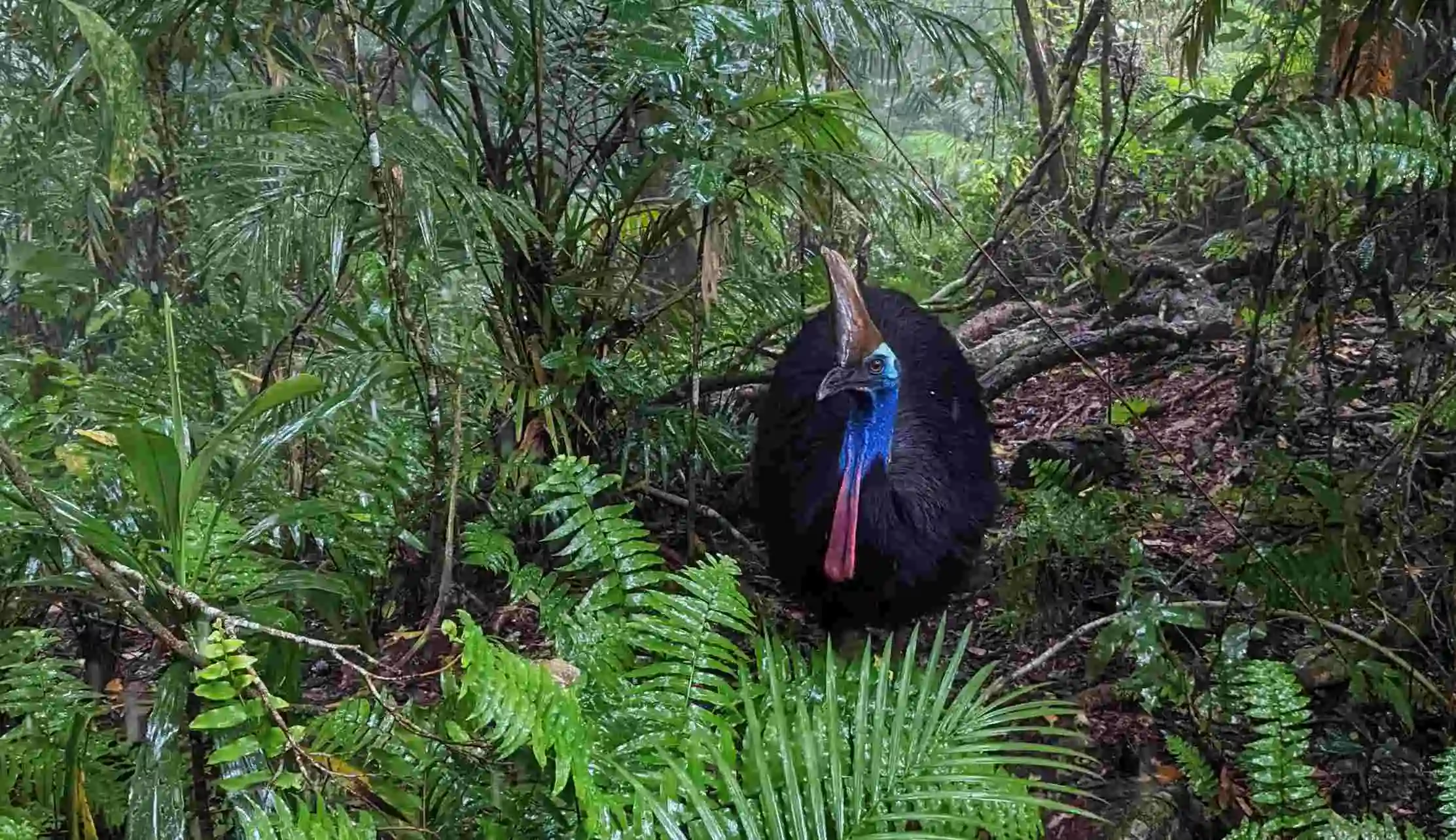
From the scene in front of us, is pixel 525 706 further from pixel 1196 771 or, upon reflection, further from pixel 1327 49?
pixel 1327 49

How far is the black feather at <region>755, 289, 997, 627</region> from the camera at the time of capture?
2500 millimetres

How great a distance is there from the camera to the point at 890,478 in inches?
101

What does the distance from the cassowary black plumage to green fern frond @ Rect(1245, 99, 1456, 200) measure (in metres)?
0.89

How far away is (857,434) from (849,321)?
26 centimetres

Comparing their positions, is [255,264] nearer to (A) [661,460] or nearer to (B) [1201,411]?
(A) [661,460]

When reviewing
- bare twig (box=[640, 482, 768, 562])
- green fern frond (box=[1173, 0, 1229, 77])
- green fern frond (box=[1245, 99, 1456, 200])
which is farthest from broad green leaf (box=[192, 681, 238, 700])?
green fern frond (box=[1173, 0, 1229, 77])

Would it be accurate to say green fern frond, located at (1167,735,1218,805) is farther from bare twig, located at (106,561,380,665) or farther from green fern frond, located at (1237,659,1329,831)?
bare twig, located at (106,561,380,665)

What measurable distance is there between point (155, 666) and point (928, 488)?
7.05ft

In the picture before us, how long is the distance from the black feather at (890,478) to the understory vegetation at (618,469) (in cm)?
20

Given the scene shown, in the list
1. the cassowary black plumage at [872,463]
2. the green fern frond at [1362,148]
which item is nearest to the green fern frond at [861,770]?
the cassowary black plumage at [872,463]

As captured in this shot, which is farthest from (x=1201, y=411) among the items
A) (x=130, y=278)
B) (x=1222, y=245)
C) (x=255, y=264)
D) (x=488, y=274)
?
(x=130, y=278)

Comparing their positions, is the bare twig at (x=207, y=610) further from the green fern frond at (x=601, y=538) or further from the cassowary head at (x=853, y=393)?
the cassowary head at (x=853, y=393)

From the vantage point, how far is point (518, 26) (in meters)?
2.42

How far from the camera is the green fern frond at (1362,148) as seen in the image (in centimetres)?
207
